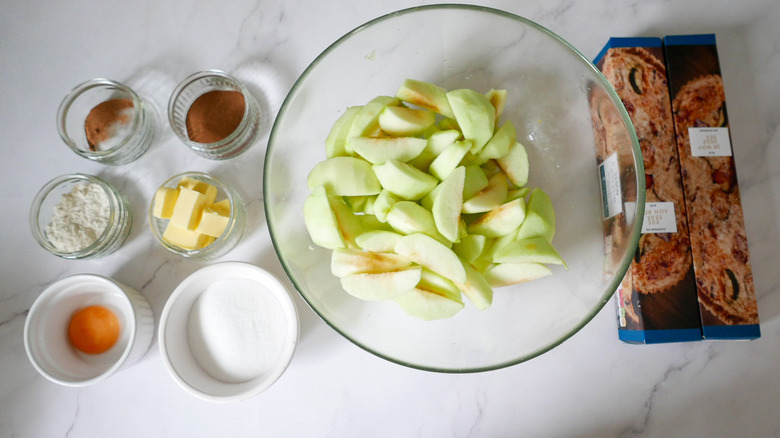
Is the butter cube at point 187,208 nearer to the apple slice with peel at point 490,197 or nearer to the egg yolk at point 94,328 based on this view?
the egg yolk at point 94,328

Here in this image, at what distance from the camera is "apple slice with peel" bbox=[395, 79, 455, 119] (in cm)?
82

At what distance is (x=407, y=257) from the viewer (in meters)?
0.76

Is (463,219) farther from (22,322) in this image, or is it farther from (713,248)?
(22,322)

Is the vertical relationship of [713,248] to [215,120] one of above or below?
below

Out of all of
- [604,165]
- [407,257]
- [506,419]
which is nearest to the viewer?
[407,257]

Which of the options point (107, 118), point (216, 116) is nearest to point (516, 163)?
point (216, 116)

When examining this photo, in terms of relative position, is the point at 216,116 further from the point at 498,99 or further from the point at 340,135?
the point at 498,99

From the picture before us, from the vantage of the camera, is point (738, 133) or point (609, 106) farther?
point (738, 133)

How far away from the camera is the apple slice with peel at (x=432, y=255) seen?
28.6 inches

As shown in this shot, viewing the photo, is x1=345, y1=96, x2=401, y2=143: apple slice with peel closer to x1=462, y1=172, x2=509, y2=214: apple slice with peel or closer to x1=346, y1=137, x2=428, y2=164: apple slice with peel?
x1=346, y1=137, x2=428, y2=164: apple slice with peel

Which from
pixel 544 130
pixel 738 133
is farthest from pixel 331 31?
pixel 738 133

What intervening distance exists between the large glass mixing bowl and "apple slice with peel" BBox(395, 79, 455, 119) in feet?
0.43

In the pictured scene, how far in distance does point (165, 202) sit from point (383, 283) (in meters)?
0.49

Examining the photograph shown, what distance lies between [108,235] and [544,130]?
0.90 metres
